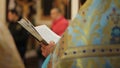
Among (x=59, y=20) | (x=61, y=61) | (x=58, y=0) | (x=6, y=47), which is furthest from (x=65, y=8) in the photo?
(x=61, y=61)

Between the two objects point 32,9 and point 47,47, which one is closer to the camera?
point 47,47

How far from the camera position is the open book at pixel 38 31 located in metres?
1.38

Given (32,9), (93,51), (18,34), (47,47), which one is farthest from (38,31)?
(32,9)

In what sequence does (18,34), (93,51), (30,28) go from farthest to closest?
(18,34) < (30,28) < (93,51)

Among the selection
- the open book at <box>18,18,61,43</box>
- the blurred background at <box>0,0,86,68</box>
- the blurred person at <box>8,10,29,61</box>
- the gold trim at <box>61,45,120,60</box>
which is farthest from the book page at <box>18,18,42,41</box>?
the blurred background at <box>0,0,86,68</box>

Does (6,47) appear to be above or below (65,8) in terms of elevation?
above

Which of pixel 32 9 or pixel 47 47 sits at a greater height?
pixel 47 47

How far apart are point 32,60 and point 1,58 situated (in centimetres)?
444

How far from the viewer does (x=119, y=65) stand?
1.08m

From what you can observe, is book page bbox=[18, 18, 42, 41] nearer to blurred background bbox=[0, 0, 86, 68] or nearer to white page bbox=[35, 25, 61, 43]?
white page bbox=[35, 25, 61, 43]

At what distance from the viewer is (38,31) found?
148 cm

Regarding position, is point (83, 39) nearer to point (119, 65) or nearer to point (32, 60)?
point (119, 65)

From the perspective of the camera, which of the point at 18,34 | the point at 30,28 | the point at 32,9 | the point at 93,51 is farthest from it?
the point at 32,9

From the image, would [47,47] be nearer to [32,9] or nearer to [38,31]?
[38,31]
